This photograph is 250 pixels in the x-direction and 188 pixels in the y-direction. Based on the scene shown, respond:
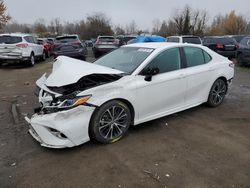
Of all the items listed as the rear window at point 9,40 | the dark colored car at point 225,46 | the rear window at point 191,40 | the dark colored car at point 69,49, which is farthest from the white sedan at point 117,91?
the dark colored car at point 225,46

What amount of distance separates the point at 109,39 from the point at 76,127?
51.7 feet

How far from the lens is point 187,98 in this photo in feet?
17.1

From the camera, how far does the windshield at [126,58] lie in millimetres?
4641

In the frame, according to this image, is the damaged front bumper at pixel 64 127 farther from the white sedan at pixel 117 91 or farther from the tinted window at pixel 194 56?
the tinted window at pixel 194 56

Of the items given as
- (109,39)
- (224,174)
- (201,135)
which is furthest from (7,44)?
(224,174)

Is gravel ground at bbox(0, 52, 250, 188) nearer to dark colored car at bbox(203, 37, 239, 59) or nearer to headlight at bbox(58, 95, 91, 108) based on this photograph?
headlight at bbox(58, 95, 91, 108)

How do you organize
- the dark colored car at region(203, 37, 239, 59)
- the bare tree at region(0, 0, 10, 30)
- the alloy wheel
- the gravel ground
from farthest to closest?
the bare tree at region(0, 0, 10, 30)
the dark colored car at region(203, 37, 239, 59)
the alloy wheel
the gravel ground

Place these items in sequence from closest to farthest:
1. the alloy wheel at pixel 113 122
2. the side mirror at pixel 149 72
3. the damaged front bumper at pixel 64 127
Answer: the damaged front bumper at pixel 64 127 < the alloy wheel at pixel 113 122 < the side mirror at pixel 149 72

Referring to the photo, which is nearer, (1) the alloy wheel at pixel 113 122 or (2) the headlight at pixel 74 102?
(2) the headlight at pixel 74 102

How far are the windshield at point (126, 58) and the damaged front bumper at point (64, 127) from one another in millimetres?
1205

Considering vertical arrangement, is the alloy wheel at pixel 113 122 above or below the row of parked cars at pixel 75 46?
below

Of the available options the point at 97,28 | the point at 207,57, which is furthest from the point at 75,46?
the point at 97,28

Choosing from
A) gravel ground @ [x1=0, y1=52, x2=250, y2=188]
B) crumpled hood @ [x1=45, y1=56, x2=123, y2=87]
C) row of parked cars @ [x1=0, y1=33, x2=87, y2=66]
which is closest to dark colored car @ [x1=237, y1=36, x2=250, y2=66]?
gravel ground @ [x1=0, y1=52, x2=250, y2=188]

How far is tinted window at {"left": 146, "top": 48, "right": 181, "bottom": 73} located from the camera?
15.4 feet
